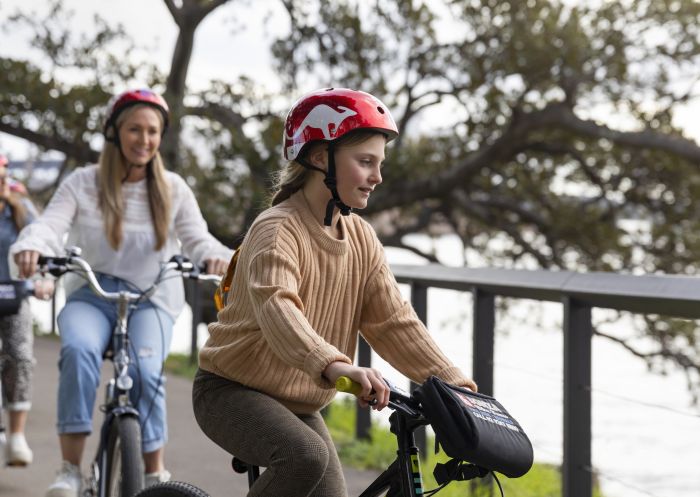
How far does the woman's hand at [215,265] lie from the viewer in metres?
4.23

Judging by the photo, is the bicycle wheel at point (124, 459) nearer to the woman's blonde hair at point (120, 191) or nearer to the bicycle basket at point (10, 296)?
the woman's blonde hair at point (120, 191)

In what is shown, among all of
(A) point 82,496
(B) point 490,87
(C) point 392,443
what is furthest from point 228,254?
(B) point 490,87

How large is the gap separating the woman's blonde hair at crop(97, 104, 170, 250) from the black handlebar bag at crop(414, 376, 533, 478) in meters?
2.47

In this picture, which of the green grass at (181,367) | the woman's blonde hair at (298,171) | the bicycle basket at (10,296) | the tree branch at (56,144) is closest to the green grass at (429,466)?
the bicycle basket at (10,296)

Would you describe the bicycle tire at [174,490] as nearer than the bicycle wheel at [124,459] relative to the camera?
Yes

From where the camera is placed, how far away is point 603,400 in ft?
16.6

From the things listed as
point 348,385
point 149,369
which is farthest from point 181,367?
point 348,385

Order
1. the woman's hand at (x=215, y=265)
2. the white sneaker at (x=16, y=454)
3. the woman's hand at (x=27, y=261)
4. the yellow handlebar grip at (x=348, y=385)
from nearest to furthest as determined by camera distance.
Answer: the yellow handlebar grip at (x=348, y=385) < the woman's hand at (x=27, y=261) < the woman's hand at (x=215, y=265) < the white sneaker at (x=16, y=454)

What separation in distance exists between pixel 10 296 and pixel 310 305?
3.45 meters

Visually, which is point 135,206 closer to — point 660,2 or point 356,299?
point 356,299

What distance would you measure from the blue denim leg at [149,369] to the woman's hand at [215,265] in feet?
0.88

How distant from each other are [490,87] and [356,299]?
10.1m

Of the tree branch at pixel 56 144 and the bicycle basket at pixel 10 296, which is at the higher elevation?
the tree branch at pixel 56 144

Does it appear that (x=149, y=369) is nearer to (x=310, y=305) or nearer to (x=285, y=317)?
(x=310, y=305)
